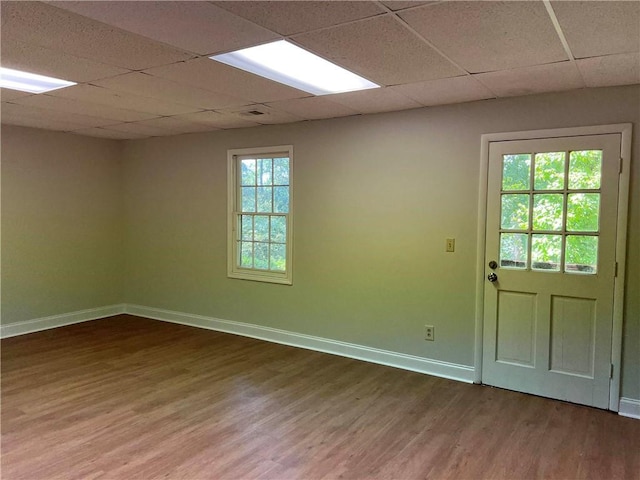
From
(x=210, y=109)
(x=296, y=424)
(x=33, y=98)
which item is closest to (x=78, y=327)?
(x=33, y=98)

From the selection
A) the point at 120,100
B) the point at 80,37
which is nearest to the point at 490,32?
the point at 80,37

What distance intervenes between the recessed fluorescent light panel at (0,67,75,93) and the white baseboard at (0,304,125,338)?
9.28 feet

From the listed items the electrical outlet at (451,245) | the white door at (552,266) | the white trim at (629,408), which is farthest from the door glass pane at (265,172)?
Result: the white trim at (629,408)

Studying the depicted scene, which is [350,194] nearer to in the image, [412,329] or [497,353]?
[412,329]

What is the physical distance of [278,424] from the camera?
2.98m

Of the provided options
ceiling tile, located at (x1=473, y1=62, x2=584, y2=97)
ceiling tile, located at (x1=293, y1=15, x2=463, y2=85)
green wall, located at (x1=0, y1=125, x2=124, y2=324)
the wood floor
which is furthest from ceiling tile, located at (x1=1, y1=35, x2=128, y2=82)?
green wall, located at (x1=0, y1=125, x2=124, y2=324)

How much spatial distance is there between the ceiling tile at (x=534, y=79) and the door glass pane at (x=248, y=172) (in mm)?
2681

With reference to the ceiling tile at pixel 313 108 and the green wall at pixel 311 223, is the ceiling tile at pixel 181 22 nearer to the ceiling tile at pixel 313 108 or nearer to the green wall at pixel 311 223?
the ceiling tile at pixel 313 108

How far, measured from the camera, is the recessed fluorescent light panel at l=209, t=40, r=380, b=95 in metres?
2.58

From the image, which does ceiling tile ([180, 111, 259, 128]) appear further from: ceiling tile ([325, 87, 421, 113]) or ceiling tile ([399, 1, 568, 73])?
ceiling tile ([399, 1, 568, 73])

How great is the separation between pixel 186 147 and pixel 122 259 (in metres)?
1.87

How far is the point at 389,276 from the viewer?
4117 mm

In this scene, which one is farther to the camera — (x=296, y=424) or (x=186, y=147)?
(x=186, y=147)

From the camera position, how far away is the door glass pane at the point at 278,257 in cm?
486
